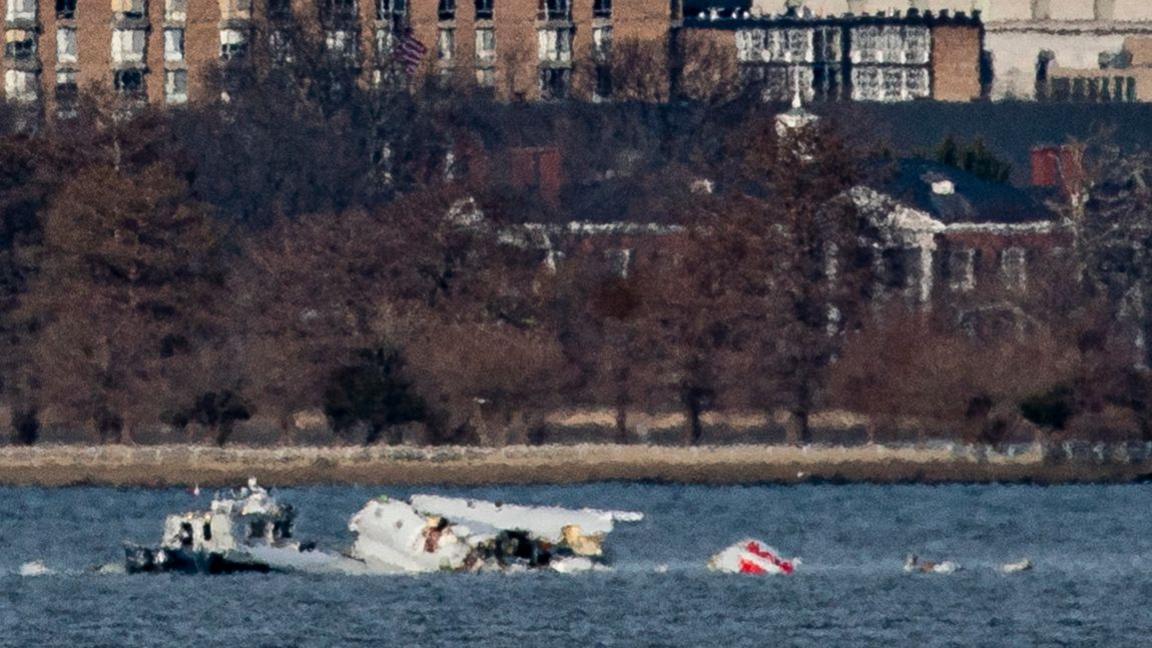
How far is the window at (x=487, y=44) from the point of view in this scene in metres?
169

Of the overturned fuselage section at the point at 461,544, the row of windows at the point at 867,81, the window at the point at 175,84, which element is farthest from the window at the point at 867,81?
the overturned fuselage section at the point at 461,544

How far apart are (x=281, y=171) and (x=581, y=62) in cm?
3318

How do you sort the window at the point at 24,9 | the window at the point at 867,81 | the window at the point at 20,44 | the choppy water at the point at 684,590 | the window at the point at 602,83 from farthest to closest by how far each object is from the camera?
the window at the point at 867,81 < the window at the point at 20,44 < the window at the point at 24,9 < the window at the point at 602,83 < the choppy water at the point at 684,590

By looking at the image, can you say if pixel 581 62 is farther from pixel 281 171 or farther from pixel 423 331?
pixel 423 331

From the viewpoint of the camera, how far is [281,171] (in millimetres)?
129375

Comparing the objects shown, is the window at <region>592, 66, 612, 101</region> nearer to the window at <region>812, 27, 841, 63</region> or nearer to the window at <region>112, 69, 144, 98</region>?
the window at <region>112, 69, 144, 98</region>

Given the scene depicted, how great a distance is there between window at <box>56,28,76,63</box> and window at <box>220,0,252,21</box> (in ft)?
18.8

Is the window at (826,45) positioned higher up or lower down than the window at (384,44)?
higher up

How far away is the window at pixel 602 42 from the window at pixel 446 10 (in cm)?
532

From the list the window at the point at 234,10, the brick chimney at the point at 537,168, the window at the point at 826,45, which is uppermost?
the window at the point at 234,10

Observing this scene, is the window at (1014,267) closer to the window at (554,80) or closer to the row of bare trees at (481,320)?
the row of bare trees at (481,320)

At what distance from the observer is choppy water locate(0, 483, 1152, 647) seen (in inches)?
2205

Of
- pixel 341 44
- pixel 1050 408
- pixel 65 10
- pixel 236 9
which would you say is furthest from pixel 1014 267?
pixel 65 10

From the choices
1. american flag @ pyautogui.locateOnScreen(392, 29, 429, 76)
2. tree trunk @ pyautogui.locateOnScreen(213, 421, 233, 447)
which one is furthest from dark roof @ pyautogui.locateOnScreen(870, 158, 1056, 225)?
tree trunk @ pyautogui.locateOnScreen(213, 421, 233, 447)
